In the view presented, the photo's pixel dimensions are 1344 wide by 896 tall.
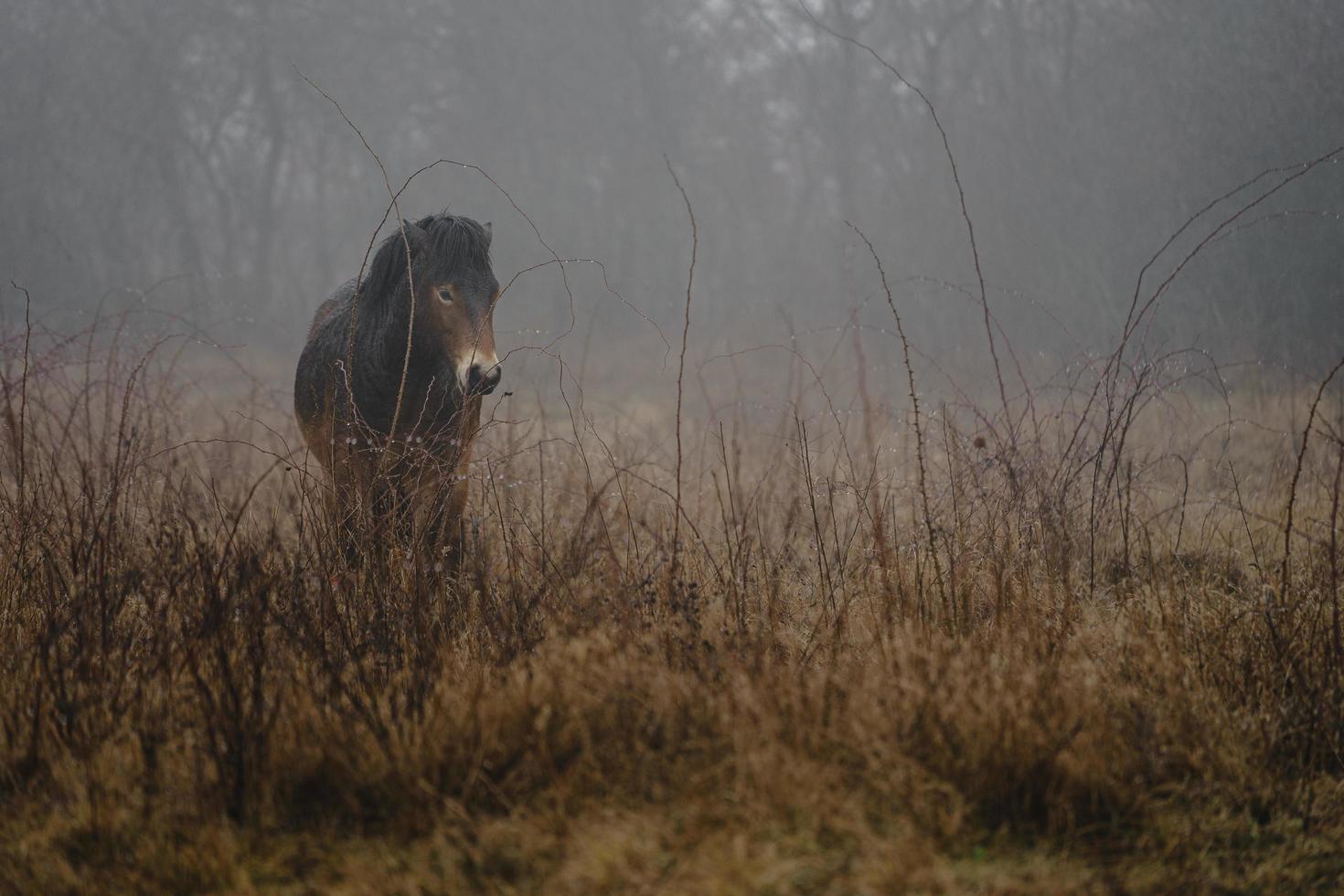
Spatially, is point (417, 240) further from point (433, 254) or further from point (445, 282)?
point (445, 282)

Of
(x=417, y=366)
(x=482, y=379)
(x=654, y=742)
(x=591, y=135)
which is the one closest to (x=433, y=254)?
(x=417, y=366)

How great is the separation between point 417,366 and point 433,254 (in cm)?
50

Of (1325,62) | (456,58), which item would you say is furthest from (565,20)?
(1325,62)

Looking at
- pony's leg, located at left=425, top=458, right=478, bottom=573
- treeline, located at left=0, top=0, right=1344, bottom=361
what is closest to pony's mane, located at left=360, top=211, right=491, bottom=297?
pony's leg, located at left=425, top=458, right=478, bottom=573

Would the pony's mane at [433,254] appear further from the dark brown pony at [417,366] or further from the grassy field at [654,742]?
the grassy field at [654,742]

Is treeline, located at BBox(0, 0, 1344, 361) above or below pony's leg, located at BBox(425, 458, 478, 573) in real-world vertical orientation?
above

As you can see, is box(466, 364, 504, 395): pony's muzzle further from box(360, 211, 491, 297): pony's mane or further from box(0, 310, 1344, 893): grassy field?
box(0, 310, 1344, 893): grassy field

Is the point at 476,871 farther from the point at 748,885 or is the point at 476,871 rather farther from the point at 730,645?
the point at 730,645

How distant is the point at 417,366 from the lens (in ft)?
12.9

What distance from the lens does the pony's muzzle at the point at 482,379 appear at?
134 inches

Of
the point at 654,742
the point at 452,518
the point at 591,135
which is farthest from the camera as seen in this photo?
the point at 591,135

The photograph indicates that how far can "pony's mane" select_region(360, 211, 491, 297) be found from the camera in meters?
3.79

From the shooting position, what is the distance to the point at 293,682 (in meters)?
2.01

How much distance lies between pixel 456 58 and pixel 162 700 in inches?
874
